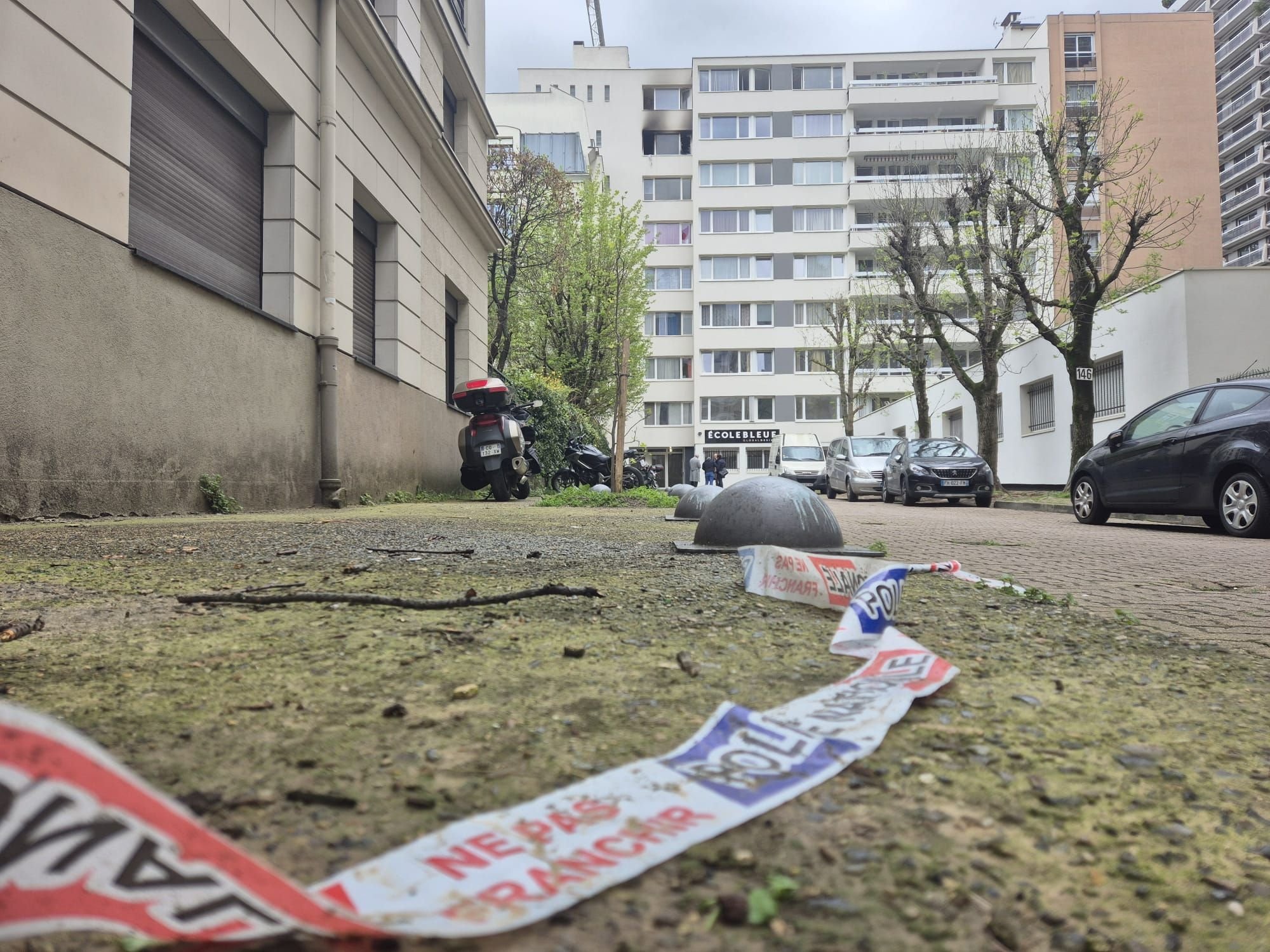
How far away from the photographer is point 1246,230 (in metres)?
59.3

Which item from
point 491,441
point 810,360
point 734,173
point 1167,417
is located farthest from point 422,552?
point 734,173

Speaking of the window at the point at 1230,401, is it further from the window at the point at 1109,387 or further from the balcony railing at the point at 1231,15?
the balcony railing at the point at 1231,15

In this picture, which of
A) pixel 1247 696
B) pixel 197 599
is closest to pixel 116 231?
pixel 197 599

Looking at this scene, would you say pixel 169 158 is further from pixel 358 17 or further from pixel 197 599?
pixel 197 599

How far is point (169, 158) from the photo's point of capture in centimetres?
723

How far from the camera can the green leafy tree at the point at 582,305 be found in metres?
27.1

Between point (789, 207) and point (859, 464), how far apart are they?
31.2 metres

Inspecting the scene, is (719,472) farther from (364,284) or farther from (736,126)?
(736,126)

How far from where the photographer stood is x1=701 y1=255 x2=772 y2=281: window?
49656 millimetres

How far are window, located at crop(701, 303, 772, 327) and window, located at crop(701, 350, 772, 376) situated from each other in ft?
5.27

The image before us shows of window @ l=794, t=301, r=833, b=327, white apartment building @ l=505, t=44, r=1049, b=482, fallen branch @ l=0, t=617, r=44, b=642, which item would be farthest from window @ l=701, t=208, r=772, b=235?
fallen branch @ l=0, t=617, r=44, b=642

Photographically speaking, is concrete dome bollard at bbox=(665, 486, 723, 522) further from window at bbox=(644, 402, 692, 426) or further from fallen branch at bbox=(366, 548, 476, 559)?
window at bbox=(644, 402, 692, 426)

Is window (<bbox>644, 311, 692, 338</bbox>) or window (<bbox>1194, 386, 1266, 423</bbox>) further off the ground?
window (<bbox>644, 311, 692, 338</bbox>)

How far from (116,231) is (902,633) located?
5967 millimetres
